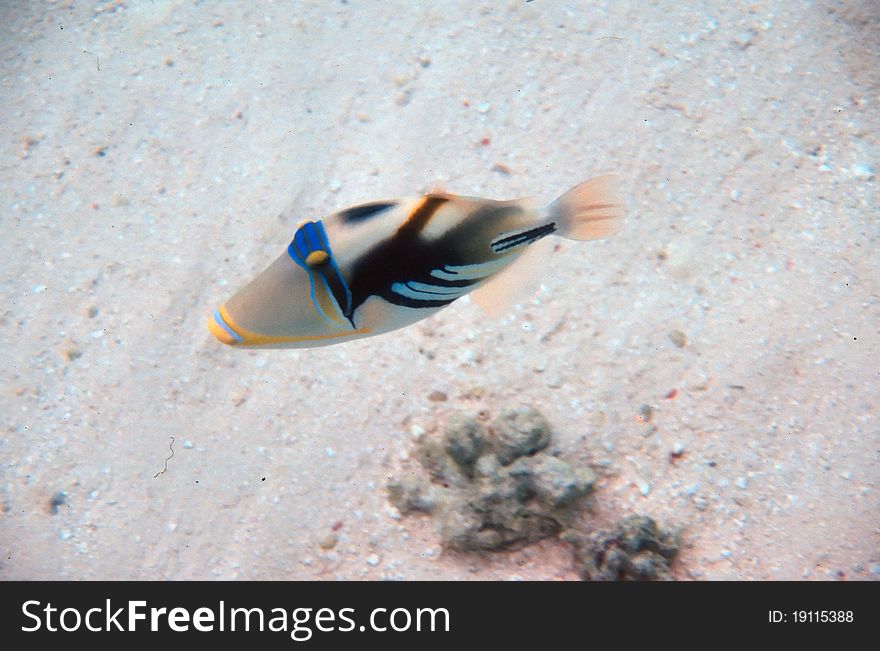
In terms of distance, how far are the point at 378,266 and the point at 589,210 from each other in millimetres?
647

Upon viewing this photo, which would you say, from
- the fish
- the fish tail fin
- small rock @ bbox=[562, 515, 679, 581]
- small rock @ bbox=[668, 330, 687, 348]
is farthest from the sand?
the fish

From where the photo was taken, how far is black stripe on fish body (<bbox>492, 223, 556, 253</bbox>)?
61.0 inches

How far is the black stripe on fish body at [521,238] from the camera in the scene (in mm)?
1550

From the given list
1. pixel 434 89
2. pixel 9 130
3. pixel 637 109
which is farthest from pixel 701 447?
pixel 9 130

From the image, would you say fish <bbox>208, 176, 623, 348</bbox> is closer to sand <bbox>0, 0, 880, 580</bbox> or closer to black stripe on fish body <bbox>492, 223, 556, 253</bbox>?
black stripe on fish body <bbox>492, 223, 556, 253</bbox>

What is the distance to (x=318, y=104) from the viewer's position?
13.6ft

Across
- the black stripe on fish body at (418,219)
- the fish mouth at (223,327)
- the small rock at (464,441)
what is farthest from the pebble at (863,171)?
the fish mouth at (223,327)

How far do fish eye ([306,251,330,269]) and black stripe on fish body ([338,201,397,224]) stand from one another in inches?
4.0

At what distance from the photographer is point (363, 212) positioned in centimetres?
143

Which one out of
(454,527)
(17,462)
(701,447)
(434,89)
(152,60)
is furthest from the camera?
(152,60)

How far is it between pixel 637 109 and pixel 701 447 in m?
2.31

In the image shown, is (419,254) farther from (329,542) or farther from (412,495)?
(329,542)

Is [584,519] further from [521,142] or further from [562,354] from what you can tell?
[521,142]

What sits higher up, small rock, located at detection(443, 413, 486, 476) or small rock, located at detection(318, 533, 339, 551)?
small rock, located at detection(443, 413, 486, 476)
